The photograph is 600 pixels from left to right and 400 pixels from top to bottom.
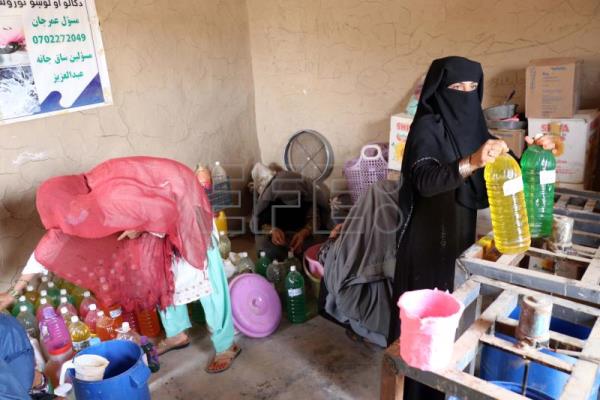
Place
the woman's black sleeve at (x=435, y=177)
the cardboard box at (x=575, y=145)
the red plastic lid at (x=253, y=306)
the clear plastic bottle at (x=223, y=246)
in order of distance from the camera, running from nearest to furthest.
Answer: the woman's black sleeve at (x=435, y=177)
the cardboard box at (x=575, y=145)
the red plastic lid at (x=253, y=306)
the clear plastic bottle at (x=223, y=246)

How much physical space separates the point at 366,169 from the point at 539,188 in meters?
1.49

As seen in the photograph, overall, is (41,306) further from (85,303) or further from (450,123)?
(450,123)

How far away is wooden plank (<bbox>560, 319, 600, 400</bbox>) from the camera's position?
826mm

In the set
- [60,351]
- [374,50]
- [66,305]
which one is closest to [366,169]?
[374,50]

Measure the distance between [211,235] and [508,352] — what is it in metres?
1.46

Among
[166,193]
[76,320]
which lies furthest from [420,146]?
[76,320]

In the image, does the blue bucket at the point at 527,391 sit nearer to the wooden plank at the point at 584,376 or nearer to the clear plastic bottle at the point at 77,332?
the wooden plank at the point at 584,376

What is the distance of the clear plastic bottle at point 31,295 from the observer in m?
2.36

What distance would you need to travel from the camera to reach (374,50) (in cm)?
316

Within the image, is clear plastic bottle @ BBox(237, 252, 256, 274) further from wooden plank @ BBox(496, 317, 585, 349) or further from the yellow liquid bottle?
wooden plank @ BBox(496, 317, 585, 349)

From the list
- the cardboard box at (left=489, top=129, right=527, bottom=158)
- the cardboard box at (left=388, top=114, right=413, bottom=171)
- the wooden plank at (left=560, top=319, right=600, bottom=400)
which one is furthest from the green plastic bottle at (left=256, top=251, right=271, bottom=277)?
the wooden plank at (left=560, top=319, right=600, bottom=400)

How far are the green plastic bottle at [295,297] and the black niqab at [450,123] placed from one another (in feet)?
4.08

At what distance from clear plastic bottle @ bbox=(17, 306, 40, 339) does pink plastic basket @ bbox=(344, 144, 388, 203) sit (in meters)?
1.92

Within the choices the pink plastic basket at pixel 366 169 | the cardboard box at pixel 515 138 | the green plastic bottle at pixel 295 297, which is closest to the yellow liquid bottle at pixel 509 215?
the cardboard box at pixel 515 138
